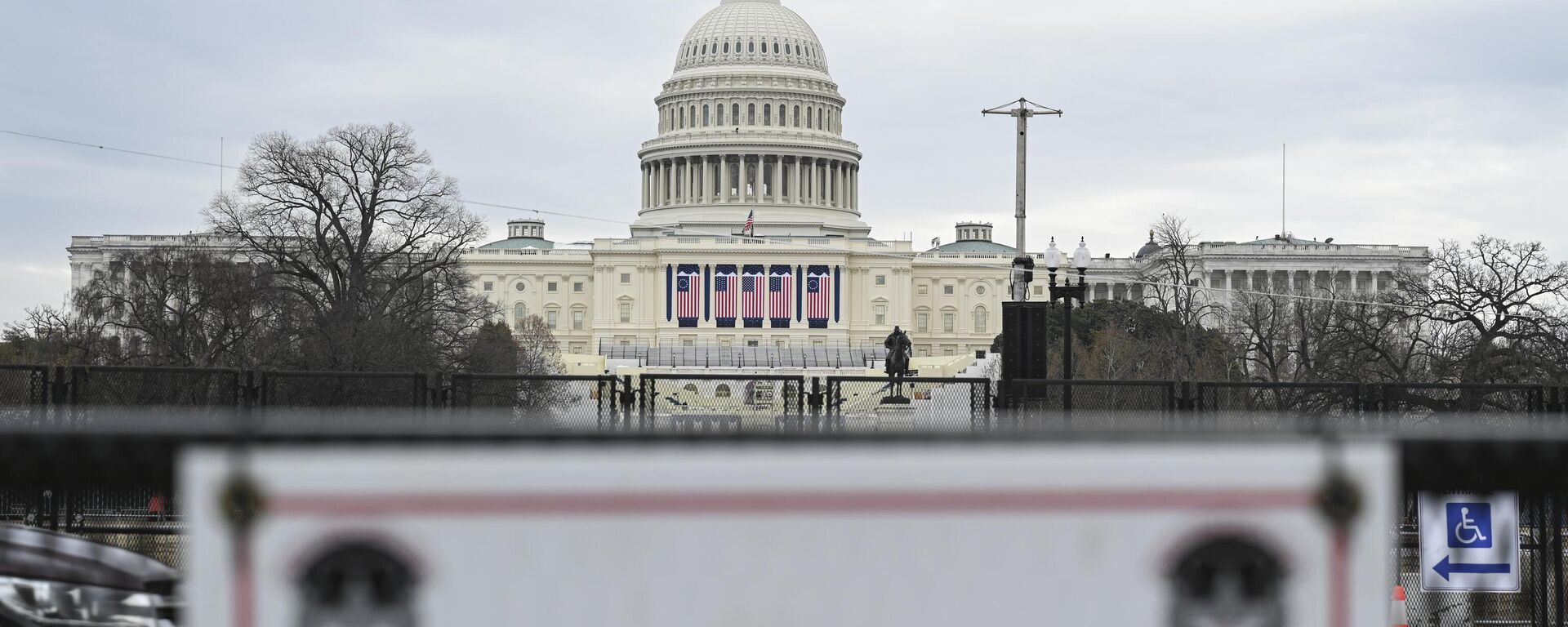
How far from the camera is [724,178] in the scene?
15900cm

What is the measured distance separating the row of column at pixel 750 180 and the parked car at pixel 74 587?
15575 centimetres

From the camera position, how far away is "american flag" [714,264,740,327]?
147250mm

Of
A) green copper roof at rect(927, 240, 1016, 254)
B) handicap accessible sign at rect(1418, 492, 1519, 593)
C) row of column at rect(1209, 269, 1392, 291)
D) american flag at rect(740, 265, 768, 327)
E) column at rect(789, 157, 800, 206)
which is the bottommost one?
handicap accessible sign at rect(1418, 492, 1519, 593)

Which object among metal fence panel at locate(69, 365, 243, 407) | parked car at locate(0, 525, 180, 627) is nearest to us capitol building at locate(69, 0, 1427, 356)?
metal fence panel at locate(69, 365, 243, 407)

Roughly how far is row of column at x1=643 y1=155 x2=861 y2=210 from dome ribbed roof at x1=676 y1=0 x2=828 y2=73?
8920mm

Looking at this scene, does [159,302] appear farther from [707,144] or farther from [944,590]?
[707,144]

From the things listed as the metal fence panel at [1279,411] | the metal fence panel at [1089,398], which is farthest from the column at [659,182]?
the metal fence panel at [1279,411]

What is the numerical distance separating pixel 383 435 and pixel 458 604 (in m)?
0.24

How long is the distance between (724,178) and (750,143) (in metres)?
4.52

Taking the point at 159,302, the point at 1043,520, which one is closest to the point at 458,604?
the point at 1043,520

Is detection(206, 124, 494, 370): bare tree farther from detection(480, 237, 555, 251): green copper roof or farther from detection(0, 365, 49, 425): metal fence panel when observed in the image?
detection(480, 237, 555, 251): green copper roof

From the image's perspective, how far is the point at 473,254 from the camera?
159875 mm

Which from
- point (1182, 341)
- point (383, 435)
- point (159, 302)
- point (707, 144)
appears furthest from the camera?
point (707, 144)

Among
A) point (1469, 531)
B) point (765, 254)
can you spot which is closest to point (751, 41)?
point (765, 254)
